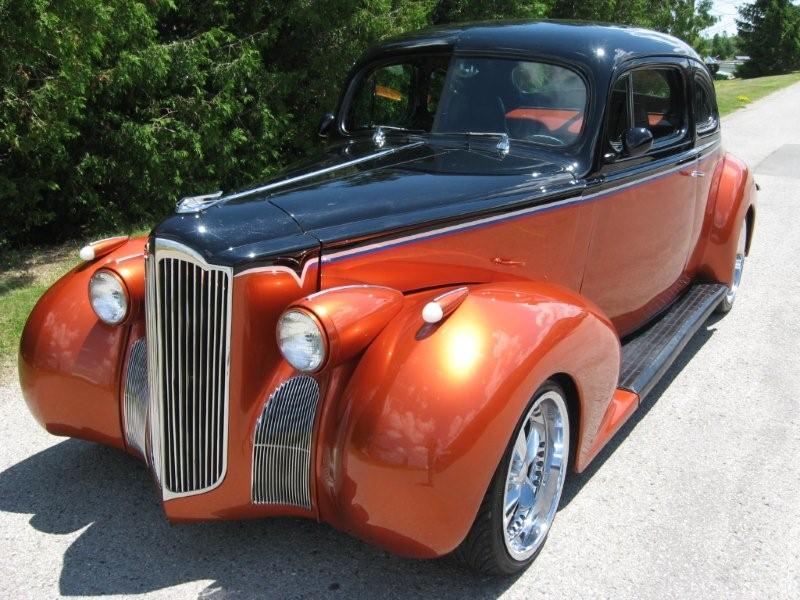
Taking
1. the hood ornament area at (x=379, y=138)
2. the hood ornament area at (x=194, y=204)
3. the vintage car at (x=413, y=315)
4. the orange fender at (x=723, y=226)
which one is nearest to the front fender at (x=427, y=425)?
the vintage car at (x=413, y=315)

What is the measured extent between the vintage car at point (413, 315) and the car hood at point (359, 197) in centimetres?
1

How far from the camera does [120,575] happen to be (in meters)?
2.80

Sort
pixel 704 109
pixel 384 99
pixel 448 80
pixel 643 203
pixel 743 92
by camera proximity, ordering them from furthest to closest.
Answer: pixel 743 92 < pixel 704 109 < pixel 384 99 < pixel 643 203 < pixel 448 80

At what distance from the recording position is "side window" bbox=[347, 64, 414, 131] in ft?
13.6

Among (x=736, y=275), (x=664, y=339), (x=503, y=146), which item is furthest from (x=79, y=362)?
(x=736, y=275)

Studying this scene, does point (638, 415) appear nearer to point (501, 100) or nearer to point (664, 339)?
point (664, 339)

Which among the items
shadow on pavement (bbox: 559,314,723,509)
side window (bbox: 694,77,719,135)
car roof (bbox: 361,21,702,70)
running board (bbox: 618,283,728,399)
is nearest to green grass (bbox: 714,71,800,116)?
side window (bbox: 694,77,719,135)

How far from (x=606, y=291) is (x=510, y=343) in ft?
5.01

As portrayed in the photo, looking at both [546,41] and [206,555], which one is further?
[546,41]

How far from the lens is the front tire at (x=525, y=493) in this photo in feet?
8.67

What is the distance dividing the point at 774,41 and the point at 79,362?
4473 centimetres

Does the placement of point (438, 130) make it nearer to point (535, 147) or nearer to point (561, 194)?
point (535, 147)

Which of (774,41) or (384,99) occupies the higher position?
(384,99)

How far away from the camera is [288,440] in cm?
258
